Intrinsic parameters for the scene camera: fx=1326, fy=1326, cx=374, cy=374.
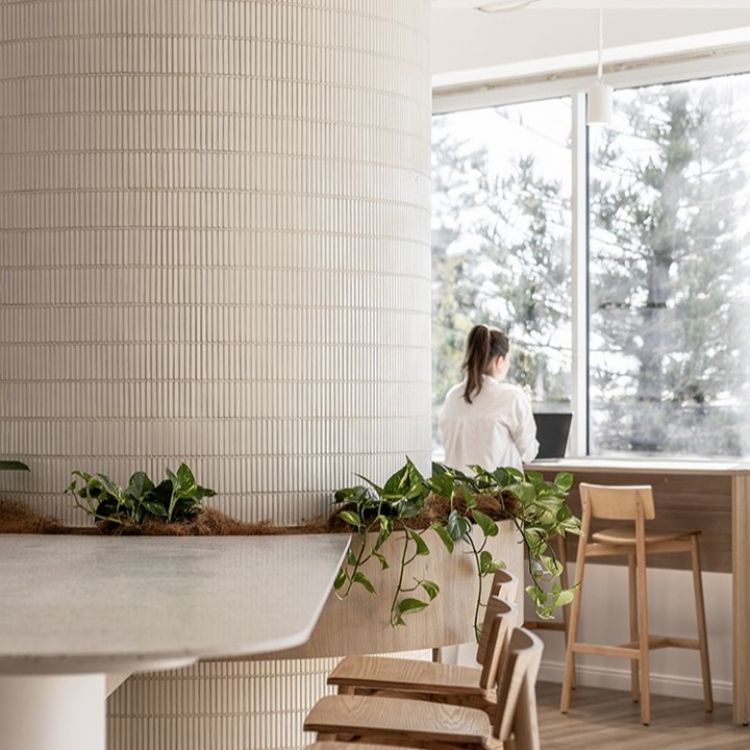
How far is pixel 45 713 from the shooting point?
1847 millimetres

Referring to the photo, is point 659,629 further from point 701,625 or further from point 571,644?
point 571,644

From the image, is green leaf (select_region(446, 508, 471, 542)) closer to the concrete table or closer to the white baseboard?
the concrete table

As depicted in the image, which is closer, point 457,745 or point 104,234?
point 457,745

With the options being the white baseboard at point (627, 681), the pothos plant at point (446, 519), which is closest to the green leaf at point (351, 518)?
the pothos plant at point (446, 519)

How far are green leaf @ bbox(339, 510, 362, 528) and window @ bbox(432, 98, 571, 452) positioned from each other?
12.5 feet

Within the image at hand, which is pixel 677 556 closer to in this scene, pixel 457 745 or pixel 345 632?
pixel 345 632

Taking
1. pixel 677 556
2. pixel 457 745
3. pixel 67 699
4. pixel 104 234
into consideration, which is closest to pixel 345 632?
pixel 457 745

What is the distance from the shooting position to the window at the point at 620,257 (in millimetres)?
6406

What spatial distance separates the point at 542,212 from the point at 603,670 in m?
2.40

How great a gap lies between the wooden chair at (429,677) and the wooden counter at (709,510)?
99.6 inches

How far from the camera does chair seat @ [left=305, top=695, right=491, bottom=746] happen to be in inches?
95.8

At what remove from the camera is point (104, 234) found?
3277 millimetres

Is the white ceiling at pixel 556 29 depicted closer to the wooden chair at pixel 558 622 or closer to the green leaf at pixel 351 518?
the wooden chair at pixel 558 622

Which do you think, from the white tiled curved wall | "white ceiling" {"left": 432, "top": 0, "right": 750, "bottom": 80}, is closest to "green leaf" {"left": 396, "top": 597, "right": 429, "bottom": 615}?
the white tiled curved wall
